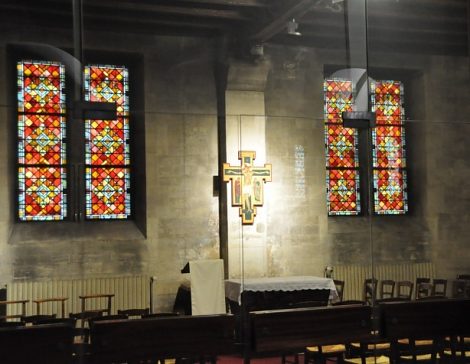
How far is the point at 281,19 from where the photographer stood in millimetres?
8195

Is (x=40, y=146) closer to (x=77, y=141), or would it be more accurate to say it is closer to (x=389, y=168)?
(x=77, y=141)

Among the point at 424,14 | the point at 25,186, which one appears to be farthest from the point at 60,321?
the point at 424,14

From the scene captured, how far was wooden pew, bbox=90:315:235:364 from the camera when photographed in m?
4.61

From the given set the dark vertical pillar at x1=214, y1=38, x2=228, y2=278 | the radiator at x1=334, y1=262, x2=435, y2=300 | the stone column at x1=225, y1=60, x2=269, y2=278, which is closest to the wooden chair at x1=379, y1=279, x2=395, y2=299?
the radiator at x1=334, y1=262, x2=435, y2=300

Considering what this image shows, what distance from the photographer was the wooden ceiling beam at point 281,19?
7.86 meters

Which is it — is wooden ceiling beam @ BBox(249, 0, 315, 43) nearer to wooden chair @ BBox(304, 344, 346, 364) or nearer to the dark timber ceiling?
the dark timber ceiling

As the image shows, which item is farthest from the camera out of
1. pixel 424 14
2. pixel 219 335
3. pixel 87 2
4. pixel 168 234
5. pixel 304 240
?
pixel 424 14

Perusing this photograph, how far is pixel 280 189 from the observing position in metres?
7.37

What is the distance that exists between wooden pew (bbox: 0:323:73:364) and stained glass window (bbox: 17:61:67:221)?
377 cm

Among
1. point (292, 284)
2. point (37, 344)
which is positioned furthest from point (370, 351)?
point (37, 344)

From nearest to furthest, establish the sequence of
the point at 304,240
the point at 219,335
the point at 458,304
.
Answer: the point at 219,335, the point at 458,304, the point at 304,240

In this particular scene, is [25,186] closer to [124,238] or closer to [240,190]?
[124,238]

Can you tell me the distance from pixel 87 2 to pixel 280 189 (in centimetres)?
331

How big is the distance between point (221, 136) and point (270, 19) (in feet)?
5.73
